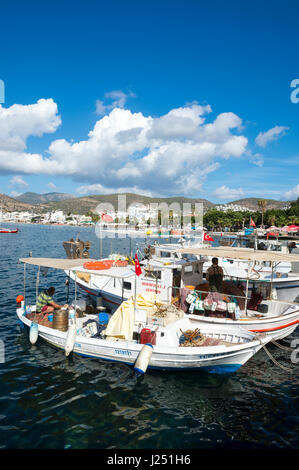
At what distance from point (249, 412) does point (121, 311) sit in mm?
5837

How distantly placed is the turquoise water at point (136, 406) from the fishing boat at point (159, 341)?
1.82 ft

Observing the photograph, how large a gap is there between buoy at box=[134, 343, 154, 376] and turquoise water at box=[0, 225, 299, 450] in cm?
67

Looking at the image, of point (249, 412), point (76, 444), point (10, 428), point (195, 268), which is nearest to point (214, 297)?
point (195, 268)

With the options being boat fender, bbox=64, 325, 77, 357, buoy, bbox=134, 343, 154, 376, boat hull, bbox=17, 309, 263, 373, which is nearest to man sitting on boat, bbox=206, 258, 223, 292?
boat hull, bbox=17, 309, 263, 373

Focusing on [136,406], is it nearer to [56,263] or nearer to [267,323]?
[267,323]

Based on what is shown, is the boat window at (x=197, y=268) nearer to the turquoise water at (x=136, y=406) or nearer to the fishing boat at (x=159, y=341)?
the fishing boat at (x=159, y=341)

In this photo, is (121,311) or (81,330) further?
(81,330)

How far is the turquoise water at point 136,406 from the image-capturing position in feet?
26.8

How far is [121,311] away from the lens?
1234cm

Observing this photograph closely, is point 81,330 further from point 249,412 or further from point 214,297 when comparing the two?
point 249,412

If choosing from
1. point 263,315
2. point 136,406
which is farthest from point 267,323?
point 136,406

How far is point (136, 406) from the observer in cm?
965

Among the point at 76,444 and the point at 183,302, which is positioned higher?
the point at 183,302
